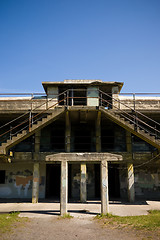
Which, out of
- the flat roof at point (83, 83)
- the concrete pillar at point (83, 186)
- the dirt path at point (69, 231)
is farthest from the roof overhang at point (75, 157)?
the flat roof at point (83, 83)

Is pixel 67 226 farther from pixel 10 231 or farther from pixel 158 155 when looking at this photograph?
pixel 158 155

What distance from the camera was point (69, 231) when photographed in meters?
7.01

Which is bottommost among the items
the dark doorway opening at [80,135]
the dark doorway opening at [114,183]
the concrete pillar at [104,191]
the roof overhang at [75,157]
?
the dark doorway opening at [114,183]

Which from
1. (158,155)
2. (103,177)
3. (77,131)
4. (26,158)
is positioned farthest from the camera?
(77,131)

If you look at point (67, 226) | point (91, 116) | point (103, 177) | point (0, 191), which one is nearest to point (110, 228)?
point (67, 226)

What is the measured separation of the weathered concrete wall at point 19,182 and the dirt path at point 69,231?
7353mm

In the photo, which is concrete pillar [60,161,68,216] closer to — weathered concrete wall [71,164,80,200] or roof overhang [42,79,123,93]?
weathered concrete wall [71,164,80,200]

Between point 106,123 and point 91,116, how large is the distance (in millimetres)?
2129

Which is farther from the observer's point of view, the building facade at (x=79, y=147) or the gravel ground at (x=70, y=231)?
the building facade at (x=79, y=147)

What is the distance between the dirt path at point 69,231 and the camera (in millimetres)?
6309

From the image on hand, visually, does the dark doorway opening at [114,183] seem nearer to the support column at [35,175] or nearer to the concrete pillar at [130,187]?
the concrete pillar at [130,187]

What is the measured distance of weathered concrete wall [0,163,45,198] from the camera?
15.4 metres

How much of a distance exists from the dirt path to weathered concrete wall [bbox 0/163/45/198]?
24.1 ft

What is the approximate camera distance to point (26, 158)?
1417cm
